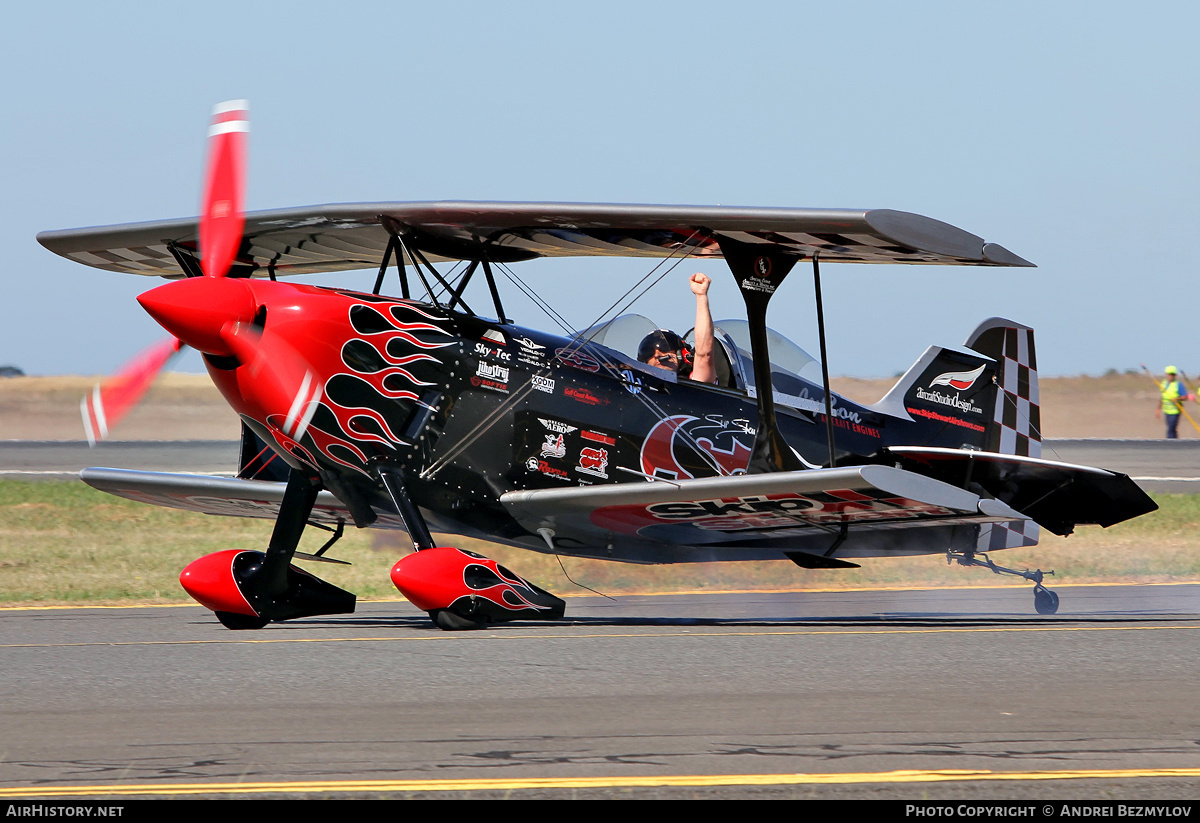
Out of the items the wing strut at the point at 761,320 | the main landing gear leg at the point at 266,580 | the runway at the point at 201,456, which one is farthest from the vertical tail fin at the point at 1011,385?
the runway at the point at 201,456

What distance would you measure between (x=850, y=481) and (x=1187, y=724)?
3012 mm

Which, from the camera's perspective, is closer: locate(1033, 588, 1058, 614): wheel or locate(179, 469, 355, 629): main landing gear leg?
locate(179, 469, 355, 629): main landing gear leg

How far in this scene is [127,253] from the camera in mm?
12195

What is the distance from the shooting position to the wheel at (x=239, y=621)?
995 centimetres

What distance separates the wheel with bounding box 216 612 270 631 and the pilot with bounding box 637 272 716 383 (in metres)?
3.63

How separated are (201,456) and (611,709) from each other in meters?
21.2

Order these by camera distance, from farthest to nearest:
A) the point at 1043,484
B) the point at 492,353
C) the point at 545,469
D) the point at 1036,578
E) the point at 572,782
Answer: the point at 1036,578, the point at 545,469, the point at 492,353, the point at 1043,484, the point at 572,782

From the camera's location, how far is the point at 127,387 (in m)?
10.2

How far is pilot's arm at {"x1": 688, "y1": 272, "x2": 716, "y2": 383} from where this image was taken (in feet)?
35.7

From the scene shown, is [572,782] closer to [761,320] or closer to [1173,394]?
[761,320]

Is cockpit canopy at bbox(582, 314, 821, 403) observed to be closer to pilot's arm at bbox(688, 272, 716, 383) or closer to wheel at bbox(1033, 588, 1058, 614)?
pilot's arm at bbox(688, 272, 716, 383)

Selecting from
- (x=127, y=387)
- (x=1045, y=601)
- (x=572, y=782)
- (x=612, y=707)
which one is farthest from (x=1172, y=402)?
(x=572, y=782)

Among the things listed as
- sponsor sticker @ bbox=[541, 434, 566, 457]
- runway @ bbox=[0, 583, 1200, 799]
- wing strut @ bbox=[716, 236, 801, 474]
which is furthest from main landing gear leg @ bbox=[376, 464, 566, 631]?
wing strut @ bbox=[716, 236, 801, 474]
